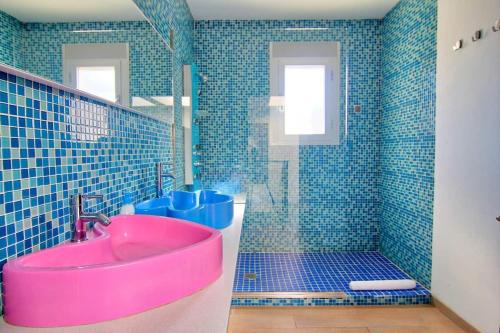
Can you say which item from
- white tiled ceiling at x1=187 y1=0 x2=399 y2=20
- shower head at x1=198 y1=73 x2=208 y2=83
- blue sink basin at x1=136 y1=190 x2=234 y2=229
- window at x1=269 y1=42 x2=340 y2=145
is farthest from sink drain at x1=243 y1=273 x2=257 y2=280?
white tiled ceiling at x1=187 y1=0 x2=399 y2=20

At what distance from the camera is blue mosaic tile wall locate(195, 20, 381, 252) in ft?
12.0

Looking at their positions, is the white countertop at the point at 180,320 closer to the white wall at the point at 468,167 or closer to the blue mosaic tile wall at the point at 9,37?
the blue mosaic tile wall at the point at 9,37

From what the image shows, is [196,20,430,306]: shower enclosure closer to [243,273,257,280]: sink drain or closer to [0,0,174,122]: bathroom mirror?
[243,273,257,280]: sink drain

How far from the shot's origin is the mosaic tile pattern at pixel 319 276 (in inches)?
106

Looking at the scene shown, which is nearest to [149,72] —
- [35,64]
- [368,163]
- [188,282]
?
[35,64]

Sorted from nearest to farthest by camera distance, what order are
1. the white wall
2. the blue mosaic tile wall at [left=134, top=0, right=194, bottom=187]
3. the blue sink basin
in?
the blue sink basin, the white wall, the blue mosaic tile wall at [left=134, top=0, right=194, bottom=187]

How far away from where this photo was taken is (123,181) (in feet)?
5.02

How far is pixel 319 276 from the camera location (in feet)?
10.0

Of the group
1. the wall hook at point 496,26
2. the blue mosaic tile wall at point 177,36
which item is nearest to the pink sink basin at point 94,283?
the blue mosaic tile wall at point 177,36

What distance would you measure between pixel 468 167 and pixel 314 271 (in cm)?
160

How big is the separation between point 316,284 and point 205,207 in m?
1.72

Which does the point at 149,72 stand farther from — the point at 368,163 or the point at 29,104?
the point at 368,163

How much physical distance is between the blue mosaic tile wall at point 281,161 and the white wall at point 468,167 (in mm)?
1105

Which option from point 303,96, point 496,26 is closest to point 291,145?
point 303,96
